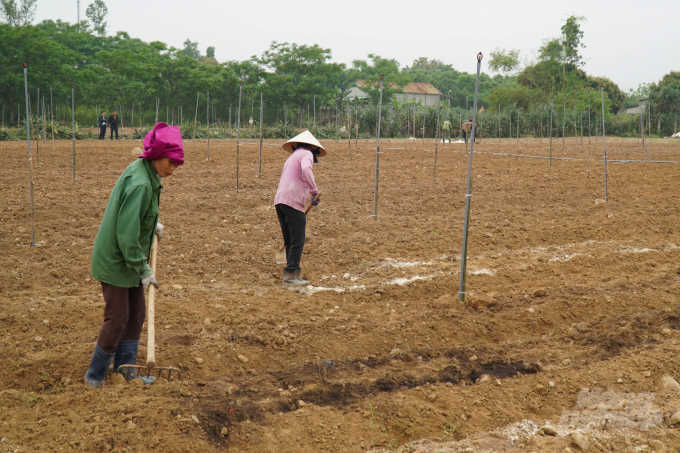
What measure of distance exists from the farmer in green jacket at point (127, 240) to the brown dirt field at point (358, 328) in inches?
10.4

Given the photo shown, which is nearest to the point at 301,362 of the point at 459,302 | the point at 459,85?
the point at 459,302

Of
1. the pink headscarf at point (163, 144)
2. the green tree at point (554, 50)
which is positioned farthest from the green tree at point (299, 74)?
the pink headscarf at point (163, 144)

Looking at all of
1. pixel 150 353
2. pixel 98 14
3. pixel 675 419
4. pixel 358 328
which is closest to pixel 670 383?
pixel 675 419

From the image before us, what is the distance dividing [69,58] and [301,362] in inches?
1099

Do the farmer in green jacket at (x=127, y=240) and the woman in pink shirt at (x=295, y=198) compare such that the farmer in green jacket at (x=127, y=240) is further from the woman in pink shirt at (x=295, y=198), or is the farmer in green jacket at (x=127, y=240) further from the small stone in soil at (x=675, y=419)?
the small stone in soil at (x=675, y=419)

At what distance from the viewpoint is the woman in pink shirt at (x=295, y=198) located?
477 cm

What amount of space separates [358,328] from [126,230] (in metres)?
1.84

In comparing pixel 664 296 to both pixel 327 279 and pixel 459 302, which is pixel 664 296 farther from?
pixel 327 279

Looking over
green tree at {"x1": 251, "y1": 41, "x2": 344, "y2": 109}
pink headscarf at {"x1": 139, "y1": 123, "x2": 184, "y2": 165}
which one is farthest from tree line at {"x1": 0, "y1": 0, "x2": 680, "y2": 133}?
pink headscarf at {"x1": 139, "y1": 123, "x2": 184, "y2": 165}

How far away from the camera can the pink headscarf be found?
107 inches

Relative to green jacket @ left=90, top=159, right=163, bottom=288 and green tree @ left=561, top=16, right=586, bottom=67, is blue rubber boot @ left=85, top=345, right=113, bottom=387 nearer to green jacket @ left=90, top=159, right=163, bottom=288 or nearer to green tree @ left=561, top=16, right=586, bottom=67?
green jacket @ left=90, top=159, right=163, bottom=288

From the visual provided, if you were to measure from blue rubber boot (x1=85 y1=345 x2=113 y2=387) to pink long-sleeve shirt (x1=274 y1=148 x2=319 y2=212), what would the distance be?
2.27 metres

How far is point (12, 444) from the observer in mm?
2199

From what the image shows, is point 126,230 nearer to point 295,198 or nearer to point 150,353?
point 150,353
